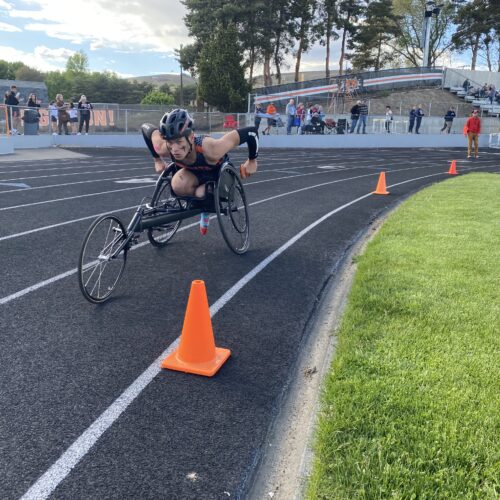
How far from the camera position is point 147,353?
411cm

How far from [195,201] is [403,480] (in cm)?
433

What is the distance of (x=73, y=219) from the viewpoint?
8680mm

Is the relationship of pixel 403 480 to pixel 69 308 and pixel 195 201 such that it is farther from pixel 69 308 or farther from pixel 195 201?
pixel 195 201

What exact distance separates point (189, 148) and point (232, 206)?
4.43 ft

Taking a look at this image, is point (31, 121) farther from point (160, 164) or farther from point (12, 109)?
point (160, 164)

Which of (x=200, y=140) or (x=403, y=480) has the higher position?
(x=200, y=140)

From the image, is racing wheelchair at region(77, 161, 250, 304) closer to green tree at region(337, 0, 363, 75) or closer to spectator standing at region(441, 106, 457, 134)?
spectator standing at region(441, 106, 457, 134)

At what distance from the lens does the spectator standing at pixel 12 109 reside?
68.4 feet

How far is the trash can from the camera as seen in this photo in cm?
2211

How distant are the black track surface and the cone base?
0.05 m

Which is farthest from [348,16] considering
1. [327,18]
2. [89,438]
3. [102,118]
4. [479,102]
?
[89,438]

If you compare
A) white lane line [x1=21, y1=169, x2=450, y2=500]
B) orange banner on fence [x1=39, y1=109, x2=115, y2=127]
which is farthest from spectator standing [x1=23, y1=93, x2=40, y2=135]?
white lane line [x1=21, y1=169, x2=450, y2=500]

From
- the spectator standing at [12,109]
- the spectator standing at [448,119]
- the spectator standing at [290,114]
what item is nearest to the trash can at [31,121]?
the spectator standing at [12,109]

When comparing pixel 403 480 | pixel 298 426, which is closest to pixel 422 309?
pixel 298 426
